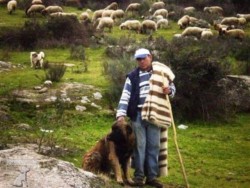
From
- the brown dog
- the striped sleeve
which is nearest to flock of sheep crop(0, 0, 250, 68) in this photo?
the striped sleeve

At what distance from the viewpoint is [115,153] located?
23.1 ft

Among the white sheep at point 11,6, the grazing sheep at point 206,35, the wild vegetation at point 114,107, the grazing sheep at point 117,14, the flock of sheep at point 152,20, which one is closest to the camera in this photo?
the wild vegetation at point 114,107

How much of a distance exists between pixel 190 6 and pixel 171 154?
1227 inches

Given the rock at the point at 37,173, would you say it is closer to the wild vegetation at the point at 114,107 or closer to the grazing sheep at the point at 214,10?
the wild vegetation at the point at 114,107

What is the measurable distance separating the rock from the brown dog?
87 cm

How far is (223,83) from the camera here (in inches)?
581

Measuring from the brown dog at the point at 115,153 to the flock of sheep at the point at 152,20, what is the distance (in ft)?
60.8

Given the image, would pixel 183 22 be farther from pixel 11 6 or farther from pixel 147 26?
pixel 11 6

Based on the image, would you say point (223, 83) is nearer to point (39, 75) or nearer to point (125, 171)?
point (39, 75)

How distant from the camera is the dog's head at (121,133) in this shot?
22.7 ft

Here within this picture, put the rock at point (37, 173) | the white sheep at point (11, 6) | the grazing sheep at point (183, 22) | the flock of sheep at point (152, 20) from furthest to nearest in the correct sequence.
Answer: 1. the white sheep at point (11, 6)
2. the grazing sheep at point (183, 22)
3. the flock of sheep at point (152, 20)
4. the rock at point (37, 173)

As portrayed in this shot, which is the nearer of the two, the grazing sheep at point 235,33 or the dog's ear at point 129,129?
the dog's ear at point 129,129

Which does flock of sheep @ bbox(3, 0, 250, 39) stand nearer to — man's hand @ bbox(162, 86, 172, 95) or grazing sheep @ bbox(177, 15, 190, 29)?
grazing sheep @ bbox(177, 15, 190, 29)

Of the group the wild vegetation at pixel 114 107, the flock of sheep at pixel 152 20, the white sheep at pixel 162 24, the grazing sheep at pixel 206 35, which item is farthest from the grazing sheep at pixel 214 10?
the wild vegetation at pixel 114 107
